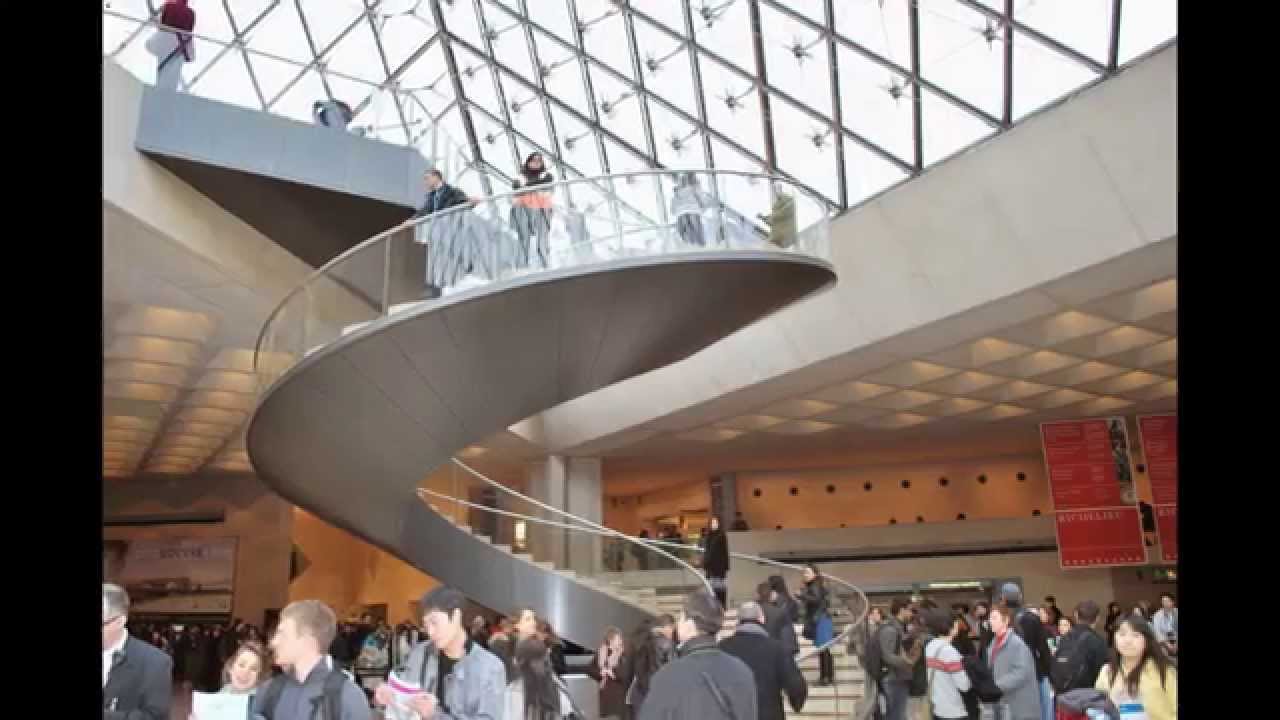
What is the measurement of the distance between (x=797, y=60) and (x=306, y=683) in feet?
59.0

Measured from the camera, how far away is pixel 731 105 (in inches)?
861

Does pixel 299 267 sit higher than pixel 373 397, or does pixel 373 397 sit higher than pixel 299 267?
pixel 299 267

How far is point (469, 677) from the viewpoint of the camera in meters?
4.98

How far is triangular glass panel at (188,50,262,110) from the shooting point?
15.0m

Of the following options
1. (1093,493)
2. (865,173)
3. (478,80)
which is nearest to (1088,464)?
(1093,493)

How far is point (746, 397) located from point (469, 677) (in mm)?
16684

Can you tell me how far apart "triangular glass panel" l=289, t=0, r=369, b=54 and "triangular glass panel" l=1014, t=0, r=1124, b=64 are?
54.4 ft

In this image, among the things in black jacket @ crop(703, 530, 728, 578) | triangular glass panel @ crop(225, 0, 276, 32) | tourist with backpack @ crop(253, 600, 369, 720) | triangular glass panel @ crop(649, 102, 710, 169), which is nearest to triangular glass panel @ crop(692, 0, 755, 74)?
triangular glass panel @ crop(649, 102, 710, 169)

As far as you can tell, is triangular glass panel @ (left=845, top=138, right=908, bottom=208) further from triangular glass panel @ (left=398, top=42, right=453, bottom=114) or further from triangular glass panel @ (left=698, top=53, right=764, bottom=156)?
triangular glass panel @ (left=398, top=42, right=453, bottom=114)

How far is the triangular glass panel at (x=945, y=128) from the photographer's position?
1661cm

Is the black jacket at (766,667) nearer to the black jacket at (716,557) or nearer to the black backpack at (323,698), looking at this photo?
the black backpack at (323,698)

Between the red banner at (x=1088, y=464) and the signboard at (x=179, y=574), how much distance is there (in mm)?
25530
